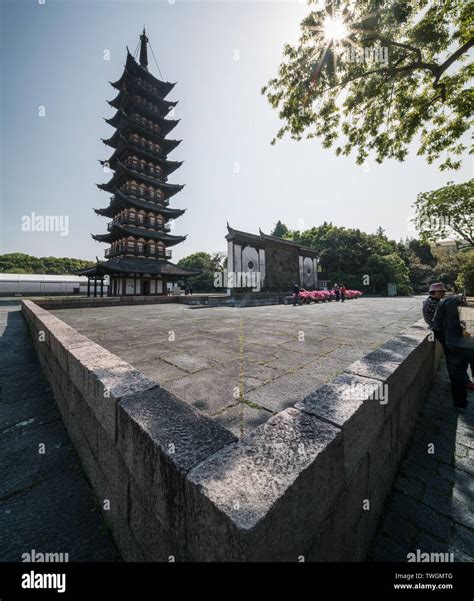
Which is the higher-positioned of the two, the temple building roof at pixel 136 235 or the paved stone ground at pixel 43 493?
the temple building roof at pixel 136 235

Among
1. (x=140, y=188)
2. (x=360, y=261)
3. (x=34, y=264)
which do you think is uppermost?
(x=140, y=188)

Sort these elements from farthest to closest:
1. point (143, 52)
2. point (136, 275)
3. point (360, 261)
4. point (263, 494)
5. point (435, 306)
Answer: point (360, 261) < point (143, 52) < point (136, 275) < point (435, 306) < point (263, 494)

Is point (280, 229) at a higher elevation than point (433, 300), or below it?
higher

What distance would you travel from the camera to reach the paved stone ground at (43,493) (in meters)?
1.23

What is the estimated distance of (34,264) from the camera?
204ft

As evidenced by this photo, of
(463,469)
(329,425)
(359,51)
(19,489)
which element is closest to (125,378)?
(19,489)

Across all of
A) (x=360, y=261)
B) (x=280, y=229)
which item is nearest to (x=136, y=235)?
(x=360, y=261)

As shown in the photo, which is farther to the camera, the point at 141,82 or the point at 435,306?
the point at 141,82

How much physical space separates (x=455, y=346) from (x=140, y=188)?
28469 millimetres

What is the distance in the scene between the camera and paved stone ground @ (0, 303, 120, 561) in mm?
1230

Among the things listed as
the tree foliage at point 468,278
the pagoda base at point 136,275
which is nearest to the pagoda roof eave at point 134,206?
the pagoda base at point 136,275

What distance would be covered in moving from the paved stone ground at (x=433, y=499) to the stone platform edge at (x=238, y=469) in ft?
0.36

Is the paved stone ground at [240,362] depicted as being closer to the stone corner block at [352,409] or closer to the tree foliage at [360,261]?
the stone corner block at [352,409]

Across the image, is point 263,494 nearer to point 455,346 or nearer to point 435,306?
point 455,346
